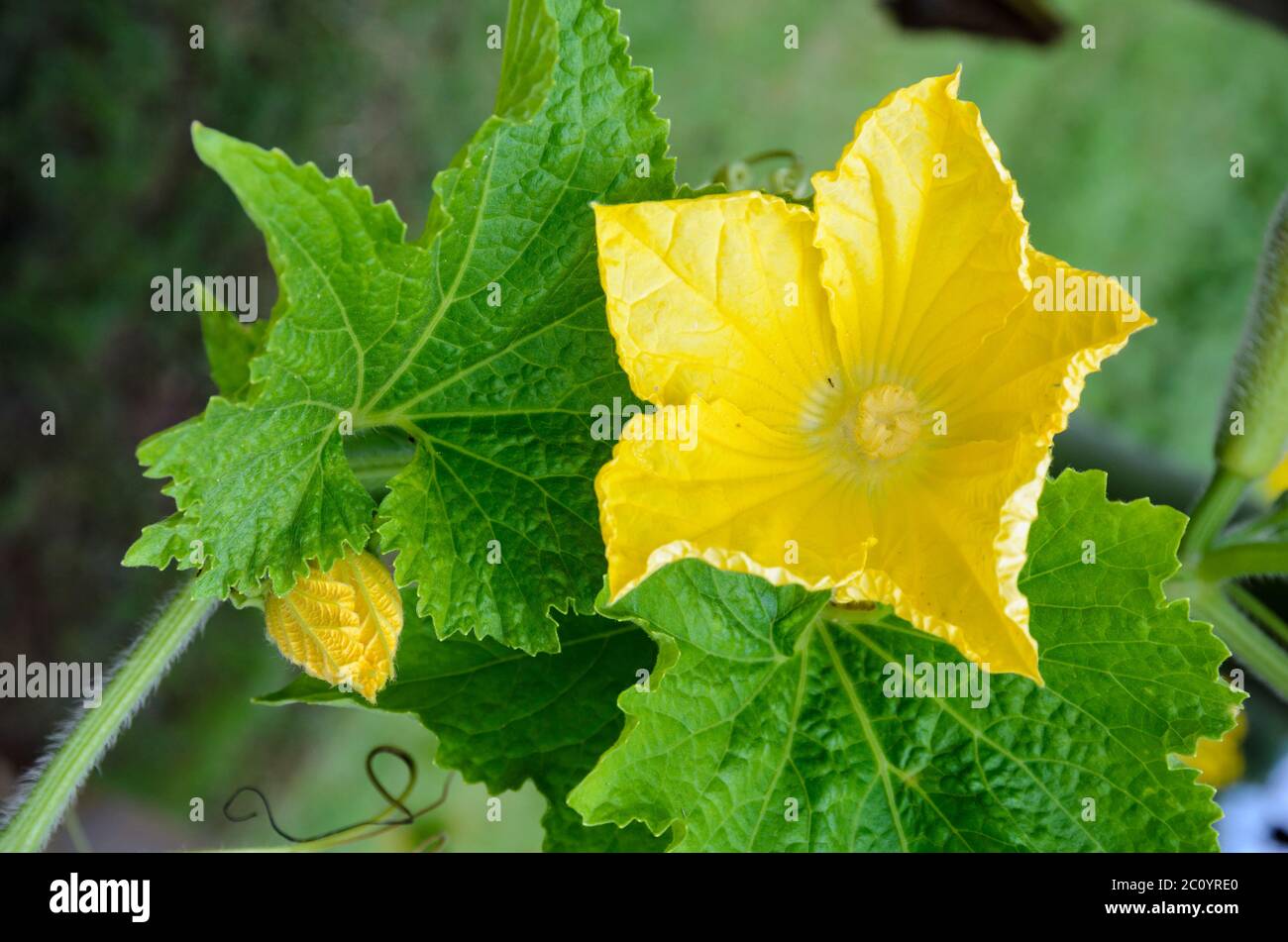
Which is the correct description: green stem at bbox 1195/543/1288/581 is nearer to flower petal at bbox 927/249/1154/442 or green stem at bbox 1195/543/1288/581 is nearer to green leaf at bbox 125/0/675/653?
flower petal at bbox 927/249/1154/442

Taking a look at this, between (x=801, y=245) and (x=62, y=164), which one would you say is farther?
(x=62, y=164)

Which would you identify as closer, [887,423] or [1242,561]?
[887,423]

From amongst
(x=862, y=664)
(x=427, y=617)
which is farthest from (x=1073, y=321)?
(x=427, y=617)

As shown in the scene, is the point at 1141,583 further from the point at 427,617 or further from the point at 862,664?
the point at 427,617

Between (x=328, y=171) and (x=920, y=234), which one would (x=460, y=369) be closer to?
(x=920, y=234)

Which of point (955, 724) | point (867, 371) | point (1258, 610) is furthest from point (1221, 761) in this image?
point (867, 371)
